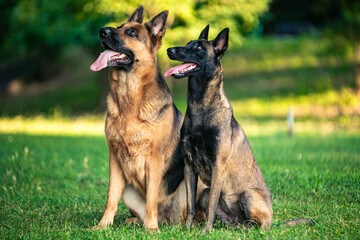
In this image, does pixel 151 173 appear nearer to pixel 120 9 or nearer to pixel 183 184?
pixel 183 184

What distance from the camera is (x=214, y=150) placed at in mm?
4574

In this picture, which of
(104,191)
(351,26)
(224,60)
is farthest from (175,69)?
(224,60)

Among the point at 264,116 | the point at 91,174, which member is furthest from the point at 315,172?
the point at 264,116

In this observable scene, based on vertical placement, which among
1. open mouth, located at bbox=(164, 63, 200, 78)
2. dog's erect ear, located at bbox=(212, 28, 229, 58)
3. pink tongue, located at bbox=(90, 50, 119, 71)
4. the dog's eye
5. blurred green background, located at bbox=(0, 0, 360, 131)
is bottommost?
blurred green background, located at bbox=(0, 0, 360, 131)

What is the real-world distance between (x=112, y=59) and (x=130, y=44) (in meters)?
0.27

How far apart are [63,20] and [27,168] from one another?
31.3 feet

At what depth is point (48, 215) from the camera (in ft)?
16.8

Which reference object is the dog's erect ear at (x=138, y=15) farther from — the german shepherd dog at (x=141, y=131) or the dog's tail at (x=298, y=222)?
the dog's tail at (x=298, y=222)

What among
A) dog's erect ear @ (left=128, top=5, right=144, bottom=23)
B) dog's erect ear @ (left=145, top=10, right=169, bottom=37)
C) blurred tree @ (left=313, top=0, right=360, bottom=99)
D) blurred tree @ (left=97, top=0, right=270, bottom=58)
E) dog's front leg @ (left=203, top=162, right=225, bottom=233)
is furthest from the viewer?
blurred tree @ (left=313, top=0, right=360, bottom=99)

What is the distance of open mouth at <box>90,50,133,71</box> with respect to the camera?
4.66 meters

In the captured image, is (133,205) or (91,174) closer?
(133,205)

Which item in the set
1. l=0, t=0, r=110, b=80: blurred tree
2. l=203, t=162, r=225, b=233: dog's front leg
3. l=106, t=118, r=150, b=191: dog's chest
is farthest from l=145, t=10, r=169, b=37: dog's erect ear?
l=0, t=0, r=110, b=80: blurred tree

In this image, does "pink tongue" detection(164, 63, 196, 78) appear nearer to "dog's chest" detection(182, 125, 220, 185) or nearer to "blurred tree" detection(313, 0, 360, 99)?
"dog's chest" detection(182, 125, 220, 185)

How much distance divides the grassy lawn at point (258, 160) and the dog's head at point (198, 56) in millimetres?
1696
